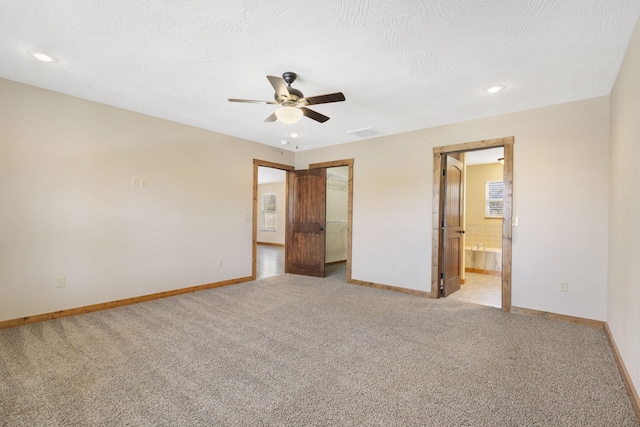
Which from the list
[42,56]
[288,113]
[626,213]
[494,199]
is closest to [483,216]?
[494,199]

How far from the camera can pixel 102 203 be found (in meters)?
3.62

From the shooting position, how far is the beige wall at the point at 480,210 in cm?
688

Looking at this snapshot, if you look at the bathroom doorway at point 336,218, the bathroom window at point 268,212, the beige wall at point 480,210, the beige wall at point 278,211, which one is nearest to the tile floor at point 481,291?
the beige wall at point 480,210

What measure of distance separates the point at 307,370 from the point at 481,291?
3775mm

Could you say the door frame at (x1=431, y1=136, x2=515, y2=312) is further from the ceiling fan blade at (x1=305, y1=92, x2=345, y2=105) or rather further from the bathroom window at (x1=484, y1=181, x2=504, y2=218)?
the bathroom window at (x1=484, y1=181, x2=504, y2=218)

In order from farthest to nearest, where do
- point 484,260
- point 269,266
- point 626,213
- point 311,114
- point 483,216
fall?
point 483,216, point 269,266, point 484,260, point 311,114, point 626,213

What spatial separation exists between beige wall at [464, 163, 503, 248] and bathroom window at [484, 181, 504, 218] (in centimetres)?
8

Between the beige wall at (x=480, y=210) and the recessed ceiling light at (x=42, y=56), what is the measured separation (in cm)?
778

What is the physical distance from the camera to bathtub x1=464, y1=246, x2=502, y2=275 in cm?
620

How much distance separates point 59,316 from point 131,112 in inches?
104

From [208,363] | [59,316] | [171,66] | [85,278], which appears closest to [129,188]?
[85,278]

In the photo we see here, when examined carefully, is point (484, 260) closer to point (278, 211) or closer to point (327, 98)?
point (327, 98)

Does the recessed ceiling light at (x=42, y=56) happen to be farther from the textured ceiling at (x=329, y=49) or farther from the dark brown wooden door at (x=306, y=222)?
the dark brown wooden door at (x=306, y=222)

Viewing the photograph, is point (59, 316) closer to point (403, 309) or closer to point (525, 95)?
point (403, 309)
